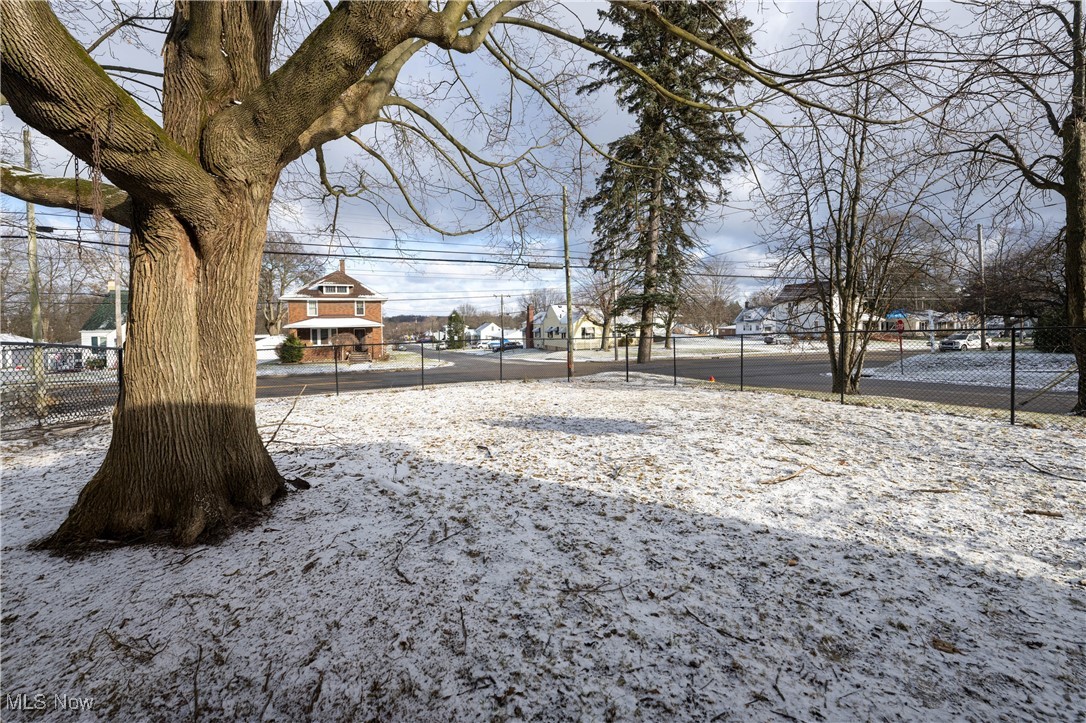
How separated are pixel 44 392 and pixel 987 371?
26097mm

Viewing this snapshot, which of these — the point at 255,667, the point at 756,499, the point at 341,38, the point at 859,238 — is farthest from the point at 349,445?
the point at 859,238

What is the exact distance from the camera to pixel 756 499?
3.32 metres

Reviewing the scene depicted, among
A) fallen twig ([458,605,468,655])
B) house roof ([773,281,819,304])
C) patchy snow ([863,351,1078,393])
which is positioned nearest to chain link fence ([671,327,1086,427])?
patchy snow ([863,351,1078,393])

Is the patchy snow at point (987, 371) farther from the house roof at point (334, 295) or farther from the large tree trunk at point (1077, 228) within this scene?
the house roof at point (334, 295)

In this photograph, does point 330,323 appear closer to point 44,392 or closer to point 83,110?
point 44,392

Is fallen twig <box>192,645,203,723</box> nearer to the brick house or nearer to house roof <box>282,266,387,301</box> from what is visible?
the brick house

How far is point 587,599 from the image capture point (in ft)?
6.97

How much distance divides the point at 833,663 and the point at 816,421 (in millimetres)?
5177

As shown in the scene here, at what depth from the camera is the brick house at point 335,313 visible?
3183cm

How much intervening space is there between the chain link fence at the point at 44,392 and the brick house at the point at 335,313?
22719 millimetres

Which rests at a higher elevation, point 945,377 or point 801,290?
point 801,290

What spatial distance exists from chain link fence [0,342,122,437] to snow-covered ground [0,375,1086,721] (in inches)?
155

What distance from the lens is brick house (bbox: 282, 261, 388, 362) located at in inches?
1253

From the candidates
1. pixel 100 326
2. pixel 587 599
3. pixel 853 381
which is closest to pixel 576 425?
pixel 587 599
